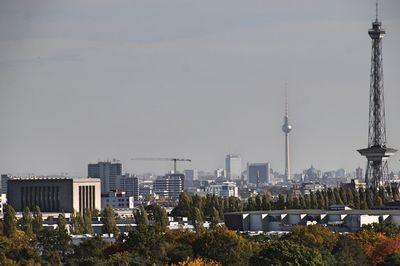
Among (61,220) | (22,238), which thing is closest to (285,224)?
(61,220)

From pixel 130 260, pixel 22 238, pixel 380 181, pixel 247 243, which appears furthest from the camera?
pixel 380 181

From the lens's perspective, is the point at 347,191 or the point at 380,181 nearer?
the point at 347,191

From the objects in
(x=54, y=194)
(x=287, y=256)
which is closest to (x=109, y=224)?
(x=287, y=256)

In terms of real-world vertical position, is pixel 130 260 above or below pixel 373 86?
below

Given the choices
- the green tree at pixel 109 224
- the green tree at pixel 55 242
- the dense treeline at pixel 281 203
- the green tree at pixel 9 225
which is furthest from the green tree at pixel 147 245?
the dense treeline at pixel 281 203

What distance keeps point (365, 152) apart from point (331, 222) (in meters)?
43.5

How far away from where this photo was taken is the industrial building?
333ft

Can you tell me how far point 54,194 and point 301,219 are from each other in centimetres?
4937

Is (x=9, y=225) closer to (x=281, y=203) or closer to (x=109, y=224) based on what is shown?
(x=109, y=224)

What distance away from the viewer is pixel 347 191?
13138 centimetres

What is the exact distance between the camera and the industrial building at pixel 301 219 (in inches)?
3991

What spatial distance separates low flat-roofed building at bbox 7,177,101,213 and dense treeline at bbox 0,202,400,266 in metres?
63.2

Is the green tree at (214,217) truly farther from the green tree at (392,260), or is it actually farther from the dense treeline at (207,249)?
the green tree at (392,260)

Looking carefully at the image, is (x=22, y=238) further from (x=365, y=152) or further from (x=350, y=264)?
(x=365, y=152)
